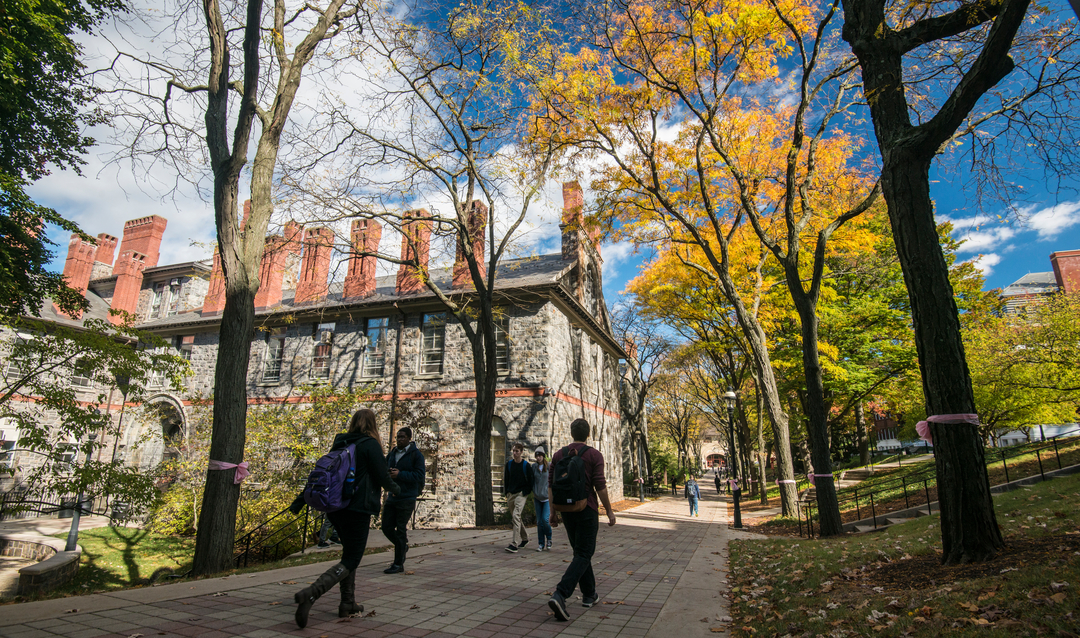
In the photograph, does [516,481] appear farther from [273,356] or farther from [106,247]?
[106,247]

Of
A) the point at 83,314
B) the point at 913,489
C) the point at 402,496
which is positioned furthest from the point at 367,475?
the point at 83,314

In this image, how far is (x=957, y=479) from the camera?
518 cm

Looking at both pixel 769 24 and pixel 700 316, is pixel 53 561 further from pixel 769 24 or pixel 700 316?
pixel 700 316

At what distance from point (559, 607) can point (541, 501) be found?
4.66 meters

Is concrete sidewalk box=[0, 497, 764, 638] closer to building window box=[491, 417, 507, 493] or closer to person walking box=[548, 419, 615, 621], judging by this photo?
person walking box=[548, 419, 615, 621]

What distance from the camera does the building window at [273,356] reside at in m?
21.8

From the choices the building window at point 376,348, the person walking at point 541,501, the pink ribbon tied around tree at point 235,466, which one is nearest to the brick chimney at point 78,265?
the building window at point 376,348

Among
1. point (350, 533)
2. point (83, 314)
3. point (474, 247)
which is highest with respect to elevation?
point (474, 247)

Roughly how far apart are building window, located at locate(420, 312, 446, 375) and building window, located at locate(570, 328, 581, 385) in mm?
5172

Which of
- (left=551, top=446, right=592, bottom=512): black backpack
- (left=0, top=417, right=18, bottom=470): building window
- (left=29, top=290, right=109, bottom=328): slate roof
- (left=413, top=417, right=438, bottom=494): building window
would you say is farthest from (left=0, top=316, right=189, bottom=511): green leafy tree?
(left=0, top=417, right=18, bottom=470): building window

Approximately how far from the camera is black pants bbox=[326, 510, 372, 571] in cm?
438

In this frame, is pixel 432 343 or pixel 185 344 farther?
pixel 185 344

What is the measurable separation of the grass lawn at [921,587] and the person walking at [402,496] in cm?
381

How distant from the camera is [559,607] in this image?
Result: 172 inches
